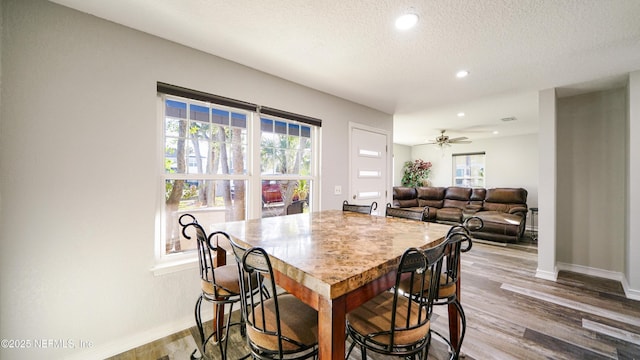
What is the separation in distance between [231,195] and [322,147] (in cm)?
133

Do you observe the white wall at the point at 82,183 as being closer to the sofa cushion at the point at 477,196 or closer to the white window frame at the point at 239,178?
the white window frame at the point at 239,178

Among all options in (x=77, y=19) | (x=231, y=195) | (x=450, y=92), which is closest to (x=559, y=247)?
(x=450, y=92)

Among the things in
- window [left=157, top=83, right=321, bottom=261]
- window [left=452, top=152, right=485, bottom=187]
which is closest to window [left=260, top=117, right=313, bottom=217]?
window [left=157, top=83, right=321, bottom=261]

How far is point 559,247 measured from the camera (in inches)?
134

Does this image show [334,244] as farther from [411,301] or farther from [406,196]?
[406,196]

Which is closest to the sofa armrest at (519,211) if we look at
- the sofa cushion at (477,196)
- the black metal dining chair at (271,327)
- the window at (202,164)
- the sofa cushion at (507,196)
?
the sofa cushion at (507,196)

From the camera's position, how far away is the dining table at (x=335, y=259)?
2.68ft

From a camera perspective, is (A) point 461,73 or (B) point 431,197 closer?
(A) point 461,73

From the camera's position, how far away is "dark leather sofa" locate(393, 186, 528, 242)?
15.0ft

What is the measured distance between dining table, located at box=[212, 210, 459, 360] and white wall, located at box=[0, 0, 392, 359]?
90cm

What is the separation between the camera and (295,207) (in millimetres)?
3051

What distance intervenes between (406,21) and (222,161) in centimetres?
199

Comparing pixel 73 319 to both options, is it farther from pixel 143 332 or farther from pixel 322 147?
pixel 322 147

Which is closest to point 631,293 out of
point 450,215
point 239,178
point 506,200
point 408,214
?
point 408,214
